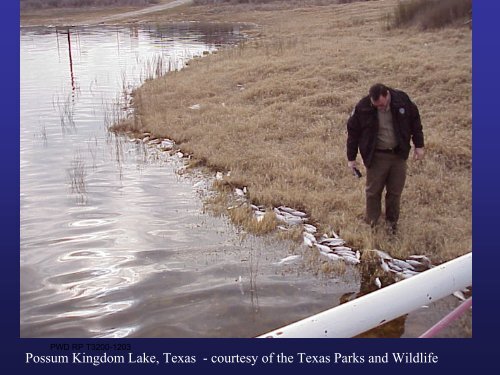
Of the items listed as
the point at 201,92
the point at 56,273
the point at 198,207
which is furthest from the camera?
the point at 201,92

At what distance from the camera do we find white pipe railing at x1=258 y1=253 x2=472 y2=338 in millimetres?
2928

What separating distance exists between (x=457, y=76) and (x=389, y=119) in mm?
6848

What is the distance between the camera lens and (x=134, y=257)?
19.3 feet

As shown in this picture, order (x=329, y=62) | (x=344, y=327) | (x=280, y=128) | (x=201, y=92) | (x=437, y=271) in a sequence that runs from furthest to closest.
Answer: (x=329, y=62) → (x=201, y=92) → (x=280, y=128) → (x=437, y=271) → (x=344, y=327)

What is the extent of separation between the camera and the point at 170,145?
10.1 meters

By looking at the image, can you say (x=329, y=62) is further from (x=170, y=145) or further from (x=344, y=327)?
(x=344, y=327)

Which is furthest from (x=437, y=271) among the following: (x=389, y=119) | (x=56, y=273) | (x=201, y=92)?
(x=201, y=92)

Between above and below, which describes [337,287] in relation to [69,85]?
below

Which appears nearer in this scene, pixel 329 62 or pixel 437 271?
pixel 437 271

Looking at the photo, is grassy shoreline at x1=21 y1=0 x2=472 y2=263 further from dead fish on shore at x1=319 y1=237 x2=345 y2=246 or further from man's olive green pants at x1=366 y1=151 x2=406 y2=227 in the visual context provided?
man's olive green pants at x1=366 y1=151 x2=406 y2=227

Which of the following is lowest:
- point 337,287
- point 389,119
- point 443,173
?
point 337,287

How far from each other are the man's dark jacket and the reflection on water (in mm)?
1428

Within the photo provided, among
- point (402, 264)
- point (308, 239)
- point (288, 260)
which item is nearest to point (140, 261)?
point (288, 260)

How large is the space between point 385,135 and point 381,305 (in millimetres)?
2629
